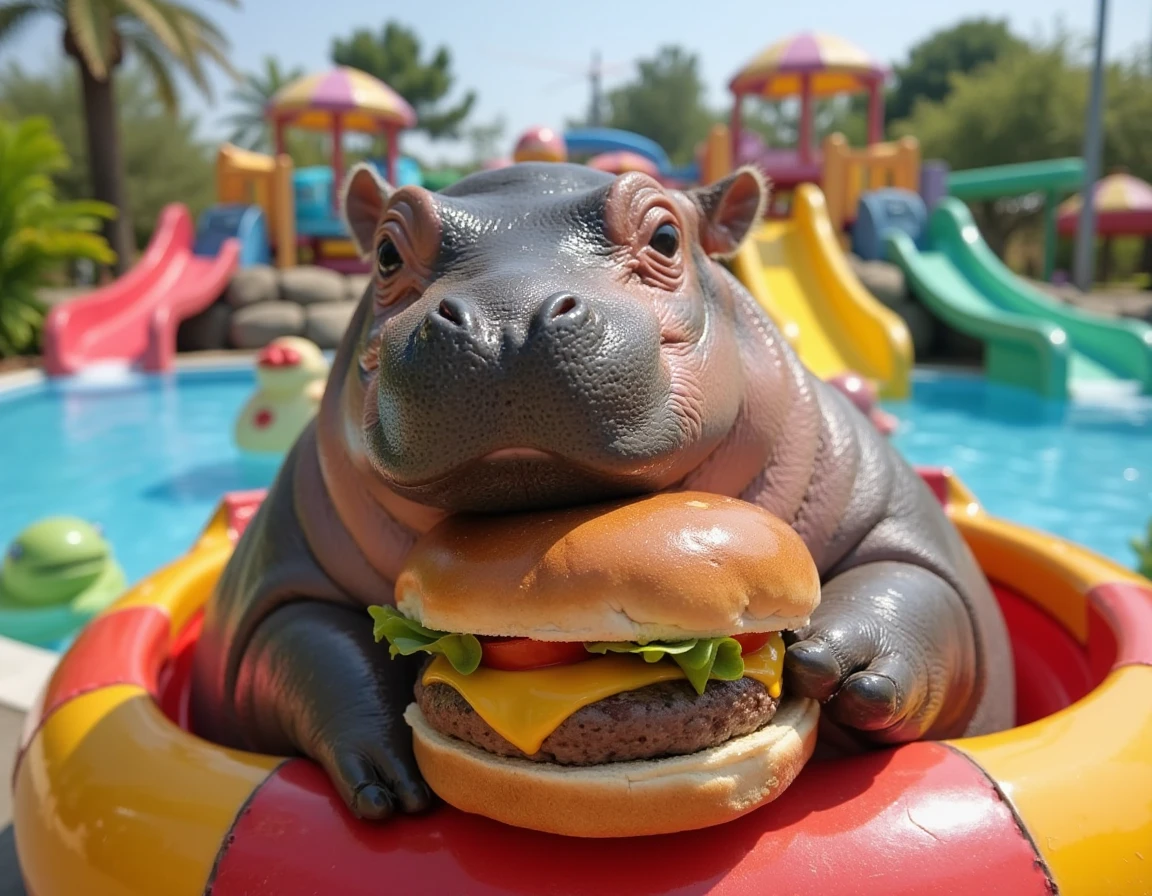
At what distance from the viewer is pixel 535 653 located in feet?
4.44

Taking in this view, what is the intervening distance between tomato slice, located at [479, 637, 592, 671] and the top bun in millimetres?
55

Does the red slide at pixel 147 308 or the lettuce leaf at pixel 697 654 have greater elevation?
the lettuce leaf at pixel 697 654

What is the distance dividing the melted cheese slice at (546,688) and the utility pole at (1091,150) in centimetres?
1709

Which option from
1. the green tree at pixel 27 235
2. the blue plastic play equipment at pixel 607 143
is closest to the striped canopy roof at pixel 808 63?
the blue plastic play equipment at pixel 607 143

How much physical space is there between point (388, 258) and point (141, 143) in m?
36.5

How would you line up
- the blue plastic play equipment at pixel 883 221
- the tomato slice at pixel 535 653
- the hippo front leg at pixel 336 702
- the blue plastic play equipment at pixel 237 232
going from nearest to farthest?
the tomato slice at pixel 535 653 < the hippo front leg at pixel 336 702 < the blue plastic play equipment at pixel 883 221 < the blue plastic play equipment at pixel 237 232

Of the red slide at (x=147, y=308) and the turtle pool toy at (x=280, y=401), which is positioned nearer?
the turtle pool toy at (x=280, y=401)

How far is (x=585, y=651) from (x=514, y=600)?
14cm

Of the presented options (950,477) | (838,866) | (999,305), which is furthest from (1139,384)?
(838,866)

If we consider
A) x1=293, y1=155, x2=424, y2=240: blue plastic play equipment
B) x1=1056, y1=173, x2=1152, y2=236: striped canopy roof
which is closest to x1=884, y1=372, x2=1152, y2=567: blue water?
x1=293, y1=155, x2=424, y2=240: blue plastic play equipment

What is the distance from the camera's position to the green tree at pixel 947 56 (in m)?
44.9

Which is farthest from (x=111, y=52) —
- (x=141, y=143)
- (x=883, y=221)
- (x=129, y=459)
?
(x=141, y=143)

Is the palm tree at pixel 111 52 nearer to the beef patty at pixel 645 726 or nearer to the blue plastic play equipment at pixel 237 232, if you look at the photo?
the blue plastic play equipment at pixel 237 232

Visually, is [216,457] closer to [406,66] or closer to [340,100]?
[340,100]
